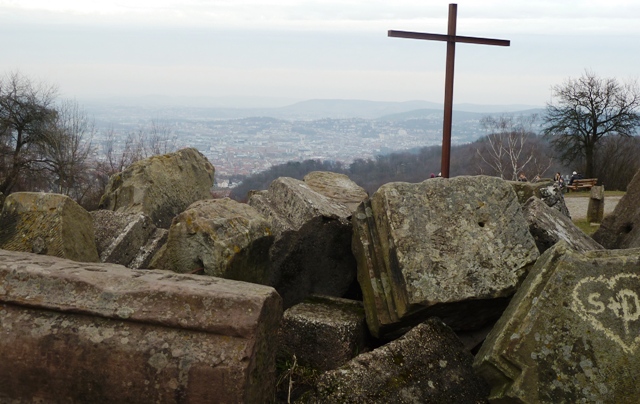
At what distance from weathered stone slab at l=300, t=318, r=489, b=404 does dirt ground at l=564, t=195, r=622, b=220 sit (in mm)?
18191

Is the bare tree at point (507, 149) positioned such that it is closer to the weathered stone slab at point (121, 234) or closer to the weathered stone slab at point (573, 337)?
the weathered stone slab at point (121, 234)

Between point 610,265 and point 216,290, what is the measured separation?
229cm

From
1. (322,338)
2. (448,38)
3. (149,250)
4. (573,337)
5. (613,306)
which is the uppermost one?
(448,38)

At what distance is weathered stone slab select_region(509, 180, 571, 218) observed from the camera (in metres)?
6.68

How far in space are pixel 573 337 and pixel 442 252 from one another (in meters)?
1.15

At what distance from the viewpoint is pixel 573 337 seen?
11.9ft

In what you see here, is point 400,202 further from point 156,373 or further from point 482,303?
point 156,373

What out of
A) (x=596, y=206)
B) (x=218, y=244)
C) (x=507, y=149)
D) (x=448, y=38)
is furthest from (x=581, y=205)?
(x=507, y=149)

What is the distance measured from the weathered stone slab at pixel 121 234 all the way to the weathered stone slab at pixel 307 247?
108cm

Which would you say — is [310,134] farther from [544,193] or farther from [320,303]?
[320,303]

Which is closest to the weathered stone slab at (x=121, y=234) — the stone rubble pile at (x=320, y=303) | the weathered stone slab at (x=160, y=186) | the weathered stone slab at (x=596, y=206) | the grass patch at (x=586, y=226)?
the stone rubble pile at (x=320, y=303)

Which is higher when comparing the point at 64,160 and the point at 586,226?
the point at 586,226

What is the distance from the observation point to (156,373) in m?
3.68

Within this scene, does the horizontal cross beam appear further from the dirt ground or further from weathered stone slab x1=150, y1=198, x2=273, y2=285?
the dirt ground
